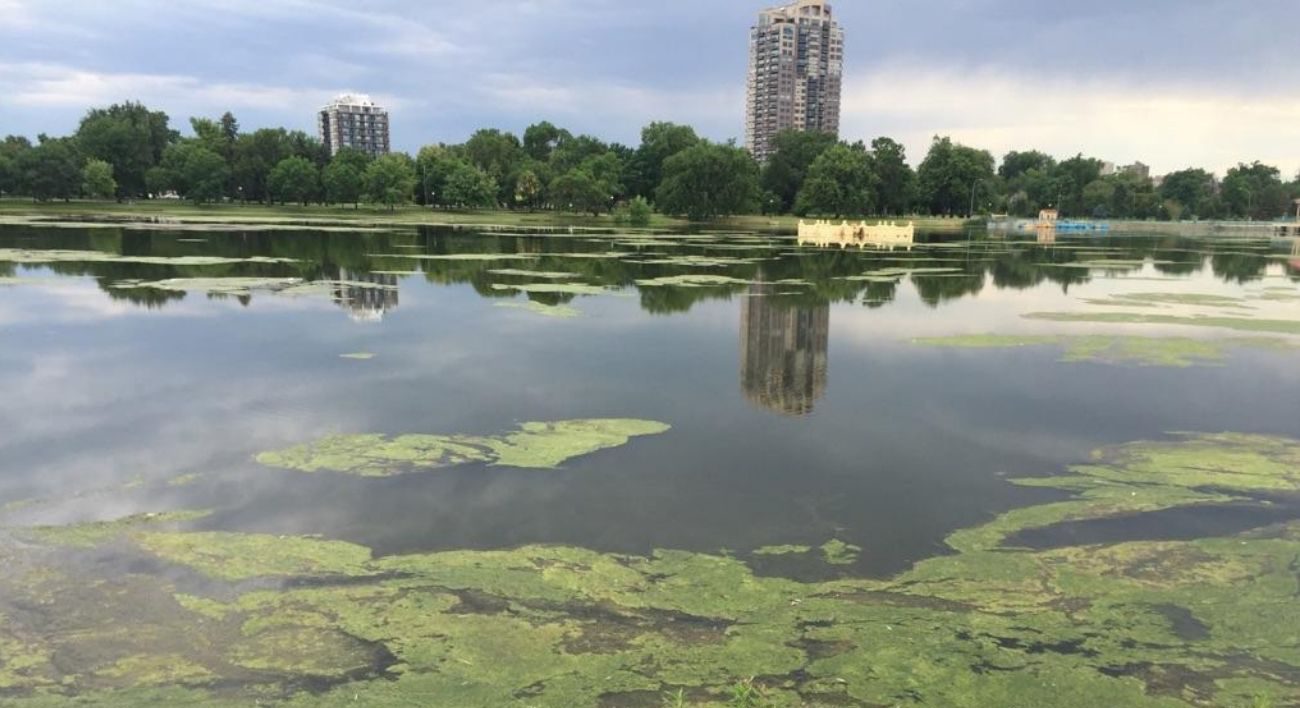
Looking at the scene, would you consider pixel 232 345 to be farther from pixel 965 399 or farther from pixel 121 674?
pixel 965 399

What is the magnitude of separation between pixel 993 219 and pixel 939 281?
317 feet

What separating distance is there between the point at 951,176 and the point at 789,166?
2454 cm

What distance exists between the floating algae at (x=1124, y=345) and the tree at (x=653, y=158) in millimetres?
97838

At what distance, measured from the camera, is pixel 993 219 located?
117250mm

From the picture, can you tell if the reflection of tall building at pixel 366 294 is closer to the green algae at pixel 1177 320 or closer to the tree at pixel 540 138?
the green algae at pixel 1177 320

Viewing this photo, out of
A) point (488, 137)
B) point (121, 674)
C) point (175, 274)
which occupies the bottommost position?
point (121, 674)

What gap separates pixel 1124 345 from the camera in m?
17.4

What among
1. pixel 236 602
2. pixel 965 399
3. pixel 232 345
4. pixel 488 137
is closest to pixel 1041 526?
pixel 965 399

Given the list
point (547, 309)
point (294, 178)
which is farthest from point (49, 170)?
point (547, 309)

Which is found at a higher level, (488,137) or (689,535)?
(488,137)

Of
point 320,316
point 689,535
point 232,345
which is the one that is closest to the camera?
point 689,535

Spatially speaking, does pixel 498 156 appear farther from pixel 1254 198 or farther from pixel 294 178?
pixel 1254 198

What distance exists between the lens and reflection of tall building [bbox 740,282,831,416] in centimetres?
1241

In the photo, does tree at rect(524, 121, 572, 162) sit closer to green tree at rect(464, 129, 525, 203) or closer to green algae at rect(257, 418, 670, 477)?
green tree at rect(464, 129, 525, 203)
